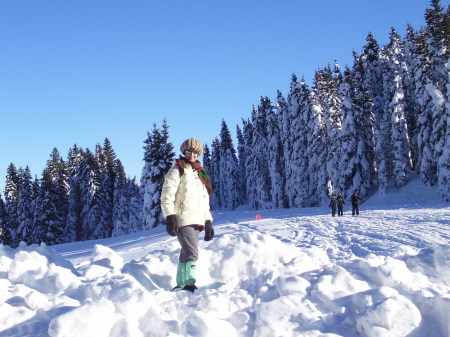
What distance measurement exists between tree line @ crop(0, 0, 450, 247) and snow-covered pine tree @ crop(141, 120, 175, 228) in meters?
0.09

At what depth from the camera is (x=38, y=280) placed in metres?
5.06

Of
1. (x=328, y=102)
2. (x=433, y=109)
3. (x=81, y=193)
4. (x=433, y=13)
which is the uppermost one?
(x=433, y=13)

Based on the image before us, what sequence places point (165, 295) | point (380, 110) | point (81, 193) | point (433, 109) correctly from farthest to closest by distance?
point (81, 193), point (380, 110), point (433, 109), point (165, 295)

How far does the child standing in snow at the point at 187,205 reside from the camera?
16.7 feet

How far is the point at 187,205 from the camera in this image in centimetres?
535

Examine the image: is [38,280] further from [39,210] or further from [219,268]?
[39,210]

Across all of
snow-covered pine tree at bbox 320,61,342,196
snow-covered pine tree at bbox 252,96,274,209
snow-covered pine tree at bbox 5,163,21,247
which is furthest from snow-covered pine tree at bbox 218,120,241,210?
snow-covered pine tree at bbox 5,163,21,247

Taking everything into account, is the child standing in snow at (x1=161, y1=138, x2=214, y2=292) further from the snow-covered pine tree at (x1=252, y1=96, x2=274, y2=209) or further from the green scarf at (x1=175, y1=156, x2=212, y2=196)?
the snow-covered pine tree at (x1=252, y1=96, x2=274, y2=209)

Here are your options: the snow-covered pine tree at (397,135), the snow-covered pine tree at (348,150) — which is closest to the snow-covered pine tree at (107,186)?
the snow-covered pine tree at (348,150)

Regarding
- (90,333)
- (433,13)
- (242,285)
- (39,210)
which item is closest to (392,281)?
(242,285)

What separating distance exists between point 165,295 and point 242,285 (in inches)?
36.3

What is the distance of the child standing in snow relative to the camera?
16.7ft

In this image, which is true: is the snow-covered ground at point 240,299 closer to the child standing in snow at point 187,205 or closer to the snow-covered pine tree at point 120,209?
the child standing in snow at point 187,205

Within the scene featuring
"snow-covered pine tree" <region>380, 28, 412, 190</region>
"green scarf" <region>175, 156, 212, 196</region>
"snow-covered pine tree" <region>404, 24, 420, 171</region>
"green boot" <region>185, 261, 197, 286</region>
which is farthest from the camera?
"snow-covered pine tree" <region>404, 24, 420, 171</region>
